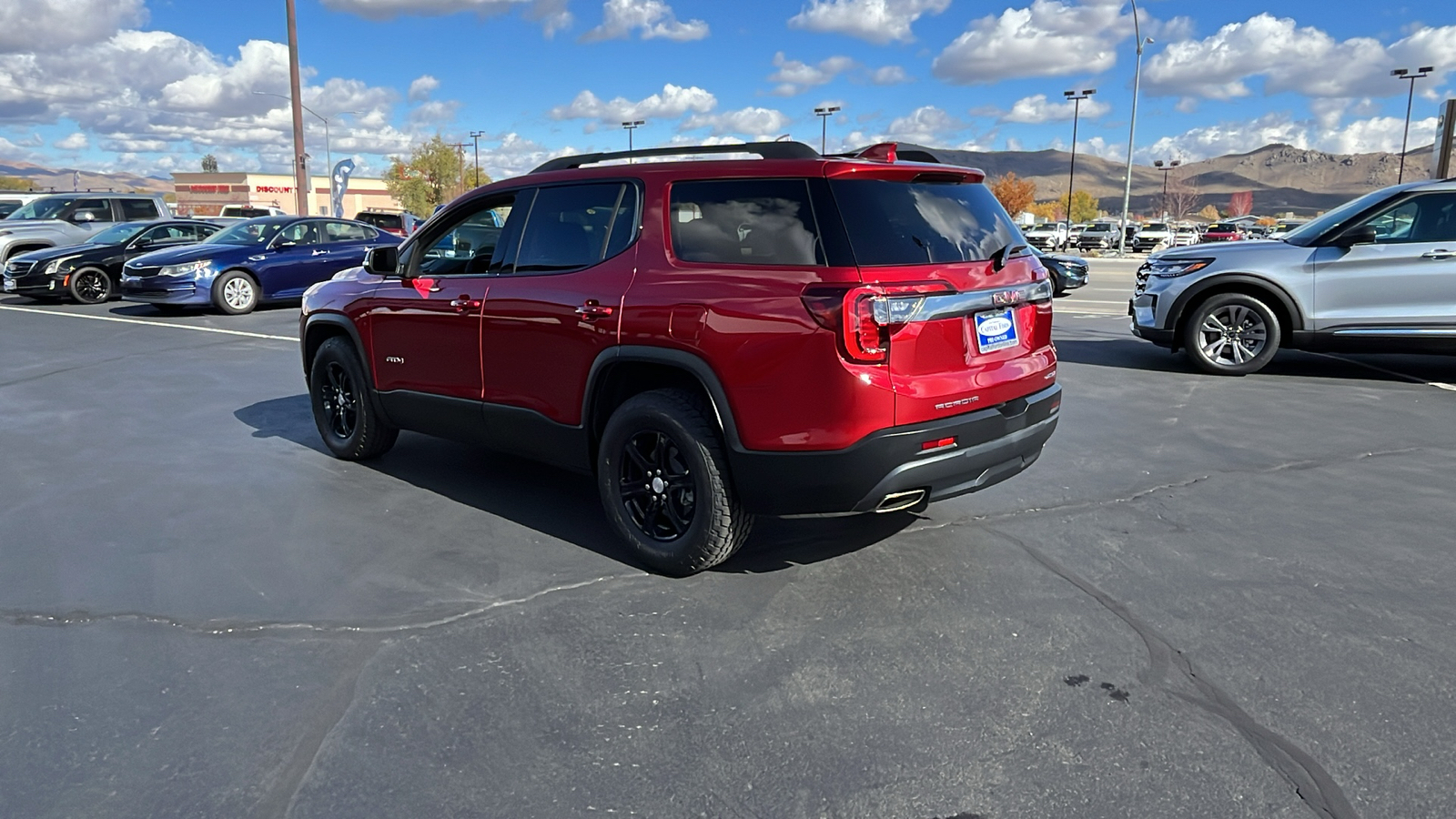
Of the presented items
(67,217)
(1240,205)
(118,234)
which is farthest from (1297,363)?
(1240,205)

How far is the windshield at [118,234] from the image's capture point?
17.0 metres

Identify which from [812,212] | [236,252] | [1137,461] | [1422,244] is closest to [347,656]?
[812,212]

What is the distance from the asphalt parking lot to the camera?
266cm

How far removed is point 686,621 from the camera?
3.69 m

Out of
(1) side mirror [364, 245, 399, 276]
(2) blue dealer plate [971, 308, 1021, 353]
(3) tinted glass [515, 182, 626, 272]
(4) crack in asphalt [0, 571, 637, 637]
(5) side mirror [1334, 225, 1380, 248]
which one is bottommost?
(4) crack in asphalt [0, 571, 637, 637]

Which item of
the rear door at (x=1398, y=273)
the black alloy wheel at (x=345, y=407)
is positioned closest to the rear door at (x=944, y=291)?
the black alloy wheel at (x=345, y=407)

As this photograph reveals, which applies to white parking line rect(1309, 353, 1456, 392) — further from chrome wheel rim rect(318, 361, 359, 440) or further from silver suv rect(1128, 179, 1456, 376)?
chrome wheel rim rect(318, 361, 359, 440)

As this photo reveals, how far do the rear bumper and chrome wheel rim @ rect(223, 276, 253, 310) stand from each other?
1336 cm

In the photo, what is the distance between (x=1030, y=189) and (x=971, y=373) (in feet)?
463

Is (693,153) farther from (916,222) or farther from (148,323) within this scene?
(148,323)

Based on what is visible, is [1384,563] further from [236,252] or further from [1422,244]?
[236,252]

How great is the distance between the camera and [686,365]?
389cm

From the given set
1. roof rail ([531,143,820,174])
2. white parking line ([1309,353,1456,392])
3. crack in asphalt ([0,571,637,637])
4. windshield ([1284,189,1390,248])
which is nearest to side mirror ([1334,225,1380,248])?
windshield ([1284,189,1390,248])

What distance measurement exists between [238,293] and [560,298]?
12.5 metres
